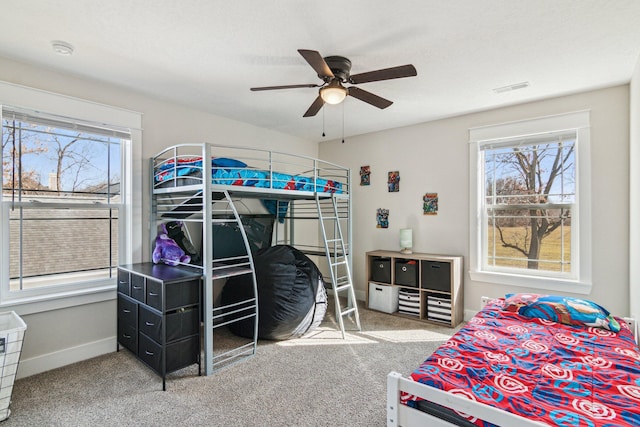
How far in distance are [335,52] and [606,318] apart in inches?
106

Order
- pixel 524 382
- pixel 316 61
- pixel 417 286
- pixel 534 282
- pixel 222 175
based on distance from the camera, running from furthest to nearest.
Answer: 1. pixel 417 286
2. pixel 534 282
3. pixel 222 175
4. pixel 316 61
5. pixel 524 382

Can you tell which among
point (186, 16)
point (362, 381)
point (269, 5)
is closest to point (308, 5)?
point (269, 5)

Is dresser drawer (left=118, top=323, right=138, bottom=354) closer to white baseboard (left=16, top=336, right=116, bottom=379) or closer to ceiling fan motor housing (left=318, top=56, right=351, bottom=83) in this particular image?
white baseboard (left=16, top=336, right=116, bottom=379)

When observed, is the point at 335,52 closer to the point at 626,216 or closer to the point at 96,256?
the point at 96,256

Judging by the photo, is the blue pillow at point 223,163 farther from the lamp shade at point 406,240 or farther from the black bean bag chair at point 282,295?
the lamp shade at point 406,240

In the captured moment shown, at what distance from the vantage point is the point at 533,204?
3451 mm

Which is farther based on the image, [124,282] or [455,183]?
[455,183]

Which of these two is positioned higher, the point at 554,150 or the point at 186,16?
the point at 186,16

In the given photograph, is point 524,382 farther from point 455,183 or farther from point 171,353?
point 455,183

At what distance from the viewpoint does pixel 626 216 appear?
9.53 ft

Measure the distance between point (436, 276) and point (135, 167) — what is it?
344 cm

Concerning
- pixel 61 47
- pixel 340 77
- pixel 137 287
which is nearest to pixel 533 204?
pixel 340 77

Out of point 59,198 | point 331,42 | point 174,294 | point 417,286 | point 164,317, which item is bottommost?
point 417,286

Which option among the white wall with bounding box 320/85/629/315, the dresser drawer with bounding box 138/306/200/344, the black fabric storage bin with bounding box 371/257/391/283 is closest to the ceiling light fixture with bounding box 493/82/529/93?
the white wall with bounding box 320/85/629/315
